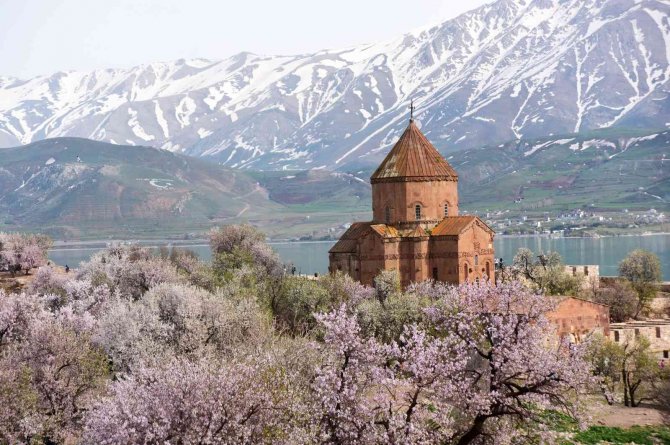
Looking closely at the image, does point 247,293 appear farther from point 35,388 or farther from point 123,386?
point 123,386

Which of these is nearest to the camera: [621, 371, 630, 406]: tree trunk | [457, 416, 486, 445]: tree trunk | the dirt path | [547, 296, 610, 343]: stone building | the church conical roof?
[457, 416, 486, 445]: tree trunk

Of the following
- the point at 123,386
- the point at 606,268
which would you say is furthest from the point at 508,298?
the point at 606,268

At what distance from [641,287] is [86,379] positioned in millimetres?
55071

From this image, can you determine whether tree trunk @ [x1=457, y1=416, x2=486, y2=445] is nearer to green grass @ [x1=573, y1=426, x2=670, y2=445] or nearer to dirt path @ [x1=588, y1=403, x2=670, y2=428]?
green grass @ [x1=573, y1=426, x2=670, y2=445]

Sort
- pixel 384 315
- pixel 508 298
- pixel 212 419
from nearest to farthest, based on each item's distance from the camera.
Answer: pixel 212 419, pixel 508 298, pixel 384 315

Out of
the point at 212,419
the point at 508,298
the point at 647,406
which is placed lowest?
the point at 647,406

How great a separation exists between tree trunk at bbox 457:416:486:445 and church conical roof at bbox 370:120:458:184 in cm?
4773

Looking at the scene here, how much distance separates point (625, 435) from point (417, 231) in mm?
35833

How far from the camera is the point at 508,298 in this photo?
3362 cm

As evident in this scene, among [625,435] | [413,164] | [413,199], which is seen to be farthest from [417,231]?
[625,435]

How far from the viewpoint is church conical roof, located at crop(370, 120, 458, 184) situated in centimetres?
7844

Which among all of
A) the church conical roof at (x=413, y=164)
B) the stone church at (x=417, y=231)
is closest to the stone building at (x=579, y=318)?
the stone church at (x=417, y=231)

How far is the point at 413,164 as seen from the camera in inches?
3113

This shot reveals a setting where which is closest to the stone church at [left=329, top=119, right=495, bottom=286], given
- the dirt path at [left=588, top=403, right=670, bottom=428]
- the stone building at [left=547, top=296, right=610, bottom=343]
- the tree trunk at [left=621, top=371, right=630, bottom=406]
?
the stone building at [left=547, top=296, right=610, bottom=343]
